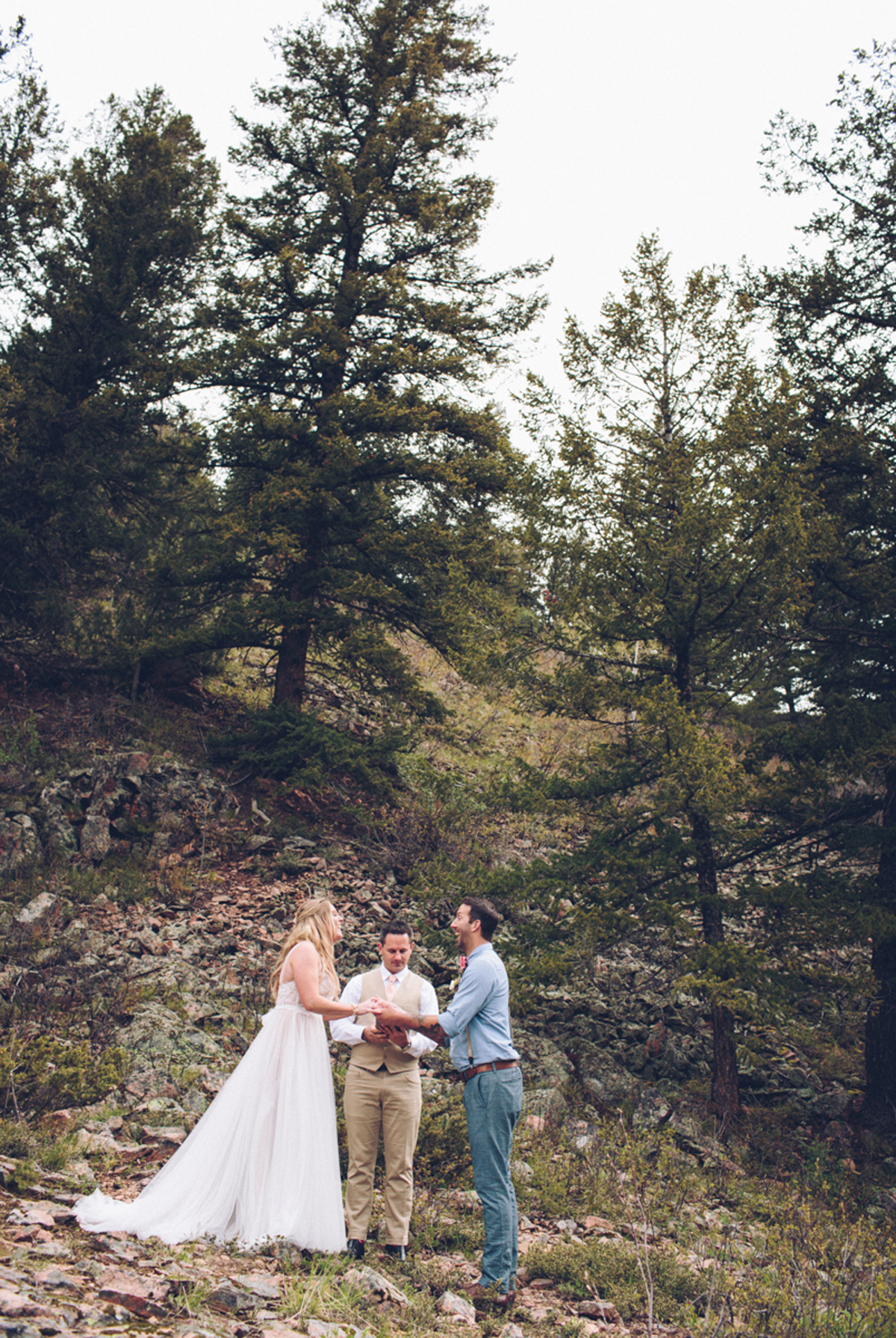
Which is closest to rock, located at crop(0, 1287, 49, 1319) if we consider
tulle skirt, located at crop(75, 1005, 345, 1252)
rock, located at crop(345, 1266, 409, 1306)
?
tulle skirt, located at crop(75, 1005, 345, 1252)

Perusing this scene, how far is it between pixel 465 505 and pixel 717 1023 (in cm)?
852

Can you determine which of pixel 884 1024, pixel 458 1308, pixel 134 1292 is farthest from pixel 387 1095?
pixel 884 1024

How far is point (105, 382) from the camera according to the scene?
45.7 ft

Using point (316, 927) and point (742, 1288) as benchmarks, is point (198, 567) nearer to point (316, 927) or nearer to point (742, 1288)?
point (316, 927)

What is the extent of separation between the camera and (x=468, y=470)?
13.4 metres

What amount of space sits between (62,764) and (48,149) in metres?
10.4

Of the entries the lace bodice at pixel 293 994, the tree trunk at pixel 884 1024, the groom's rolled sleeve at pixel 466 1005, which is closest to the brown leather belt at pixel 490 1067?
the groom's rolled sleeve at pixel 466 1005

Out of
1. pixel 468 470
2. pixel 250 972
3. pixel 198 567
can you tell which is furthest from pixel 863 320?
pixel 250 972

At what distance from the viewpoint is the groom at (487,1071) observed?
4773 mm

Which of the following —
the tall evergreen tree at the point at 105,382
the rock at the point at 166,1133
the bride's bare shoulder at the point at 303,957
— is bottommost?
the rock at the point at 166,1133

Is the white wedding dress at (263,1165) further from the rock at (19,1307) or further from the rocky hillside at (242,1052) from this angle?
the rock at (19,1307)

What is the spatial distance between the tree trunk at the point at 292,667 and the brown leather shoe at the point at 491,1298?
9.50m

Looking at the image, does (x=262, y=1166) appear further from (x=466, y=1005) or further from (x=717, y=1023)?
(x=717, y=1023)

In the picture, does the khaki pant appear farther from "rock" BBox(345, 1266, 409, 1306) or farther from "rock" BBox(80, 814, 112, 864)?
"rock" BBox(80, 814, 112, 864)
